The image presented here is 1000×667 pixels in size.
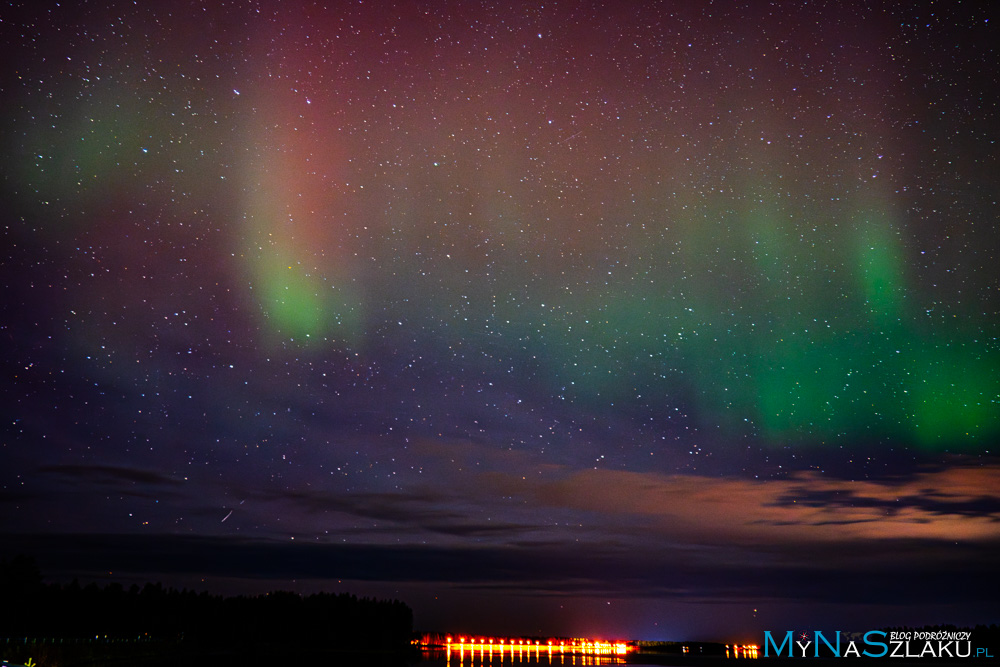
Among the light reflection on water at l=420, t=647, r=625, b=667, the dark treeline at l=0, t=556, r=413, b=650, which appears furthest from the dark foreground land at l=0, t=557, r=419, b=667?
the light reflection on water at l=420, t=647, r=625, b=667

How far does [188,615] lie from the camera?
5704 inches

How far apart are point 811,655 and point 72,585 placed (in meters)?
143

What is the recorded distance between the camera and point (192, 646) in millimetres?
122812

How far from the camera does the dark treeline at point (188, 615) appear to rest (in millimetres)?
116812

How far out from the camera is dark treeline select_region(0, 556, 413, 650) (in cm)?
11681

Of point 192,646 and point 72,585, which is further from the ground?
point 72,585

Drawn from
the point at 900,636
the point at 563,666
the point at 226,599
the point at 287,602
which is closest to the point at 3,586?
the point at 226,599

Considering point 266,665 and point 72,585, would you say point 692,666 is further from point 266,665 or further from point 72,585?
point 72,585

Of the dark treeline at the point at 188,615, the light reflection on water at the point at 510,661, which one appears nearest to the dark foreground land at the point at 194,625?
the dark treeline at the point at 188,615

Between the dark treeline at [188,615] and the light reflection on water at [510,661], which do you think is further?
the dark treeline at [188,615]

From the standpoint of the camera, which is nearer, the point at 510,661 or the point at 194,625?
the point at 510,661

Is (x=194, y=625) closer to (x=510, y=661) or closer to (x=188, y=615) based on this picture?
(x=188, y=615)

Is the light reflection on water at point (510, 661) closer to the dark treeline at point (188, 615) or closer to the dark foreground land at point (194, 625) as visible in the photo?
the dark foreground land at point (194, 625)

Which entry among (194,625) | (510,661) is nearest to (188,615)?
(194,625)
